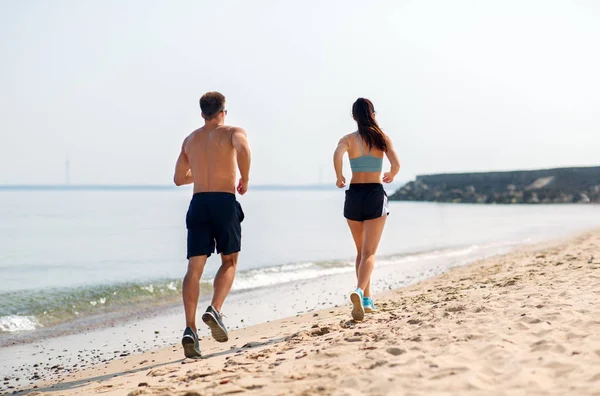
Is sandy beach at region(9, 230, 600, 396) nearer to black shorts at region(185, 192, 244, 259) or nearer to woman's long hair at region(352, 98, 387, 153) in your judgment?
black shorts at region(185, 192, 244, 259)

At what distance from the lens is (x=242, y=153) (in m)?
5.25

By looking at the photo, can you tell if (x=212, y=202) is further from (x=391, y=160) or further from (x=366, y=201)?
(x=391, y=160)

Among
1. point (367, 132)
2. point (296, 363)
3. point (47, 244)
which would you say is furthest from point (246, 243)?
point (296, 363)

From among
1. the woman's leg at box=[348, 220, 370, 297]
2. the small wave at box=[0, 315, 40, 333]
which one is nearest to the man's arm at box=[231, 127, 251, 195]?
the woman's leg at box=[348, 220, 370, 297]

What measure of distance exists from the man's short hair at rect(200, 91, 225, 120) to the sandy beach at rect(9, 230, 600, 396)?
6.40 ft

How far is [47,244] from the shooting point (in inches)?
843

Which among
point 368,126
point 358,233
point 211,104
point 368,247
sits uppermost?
point 211,104

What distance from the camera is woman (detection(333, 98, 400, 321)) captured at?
613cm

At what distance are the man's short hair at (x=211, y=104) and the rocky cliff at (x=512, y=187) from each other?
4895 centimetres

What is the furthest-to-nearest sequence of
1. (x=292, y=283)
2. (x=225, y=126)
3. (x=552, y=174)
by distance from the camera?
1. (x=552, y=174)
2. (x=292, y=283)
3. (x=225, y=126)

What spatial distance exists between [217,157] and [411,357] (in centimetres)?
227

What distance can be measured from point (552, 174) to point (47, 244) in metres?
48.0

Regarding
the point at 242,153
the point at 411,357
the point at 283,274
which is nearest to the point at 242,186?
the point at 242,153

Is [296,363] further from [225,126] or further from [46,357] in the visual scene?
[46,357]
